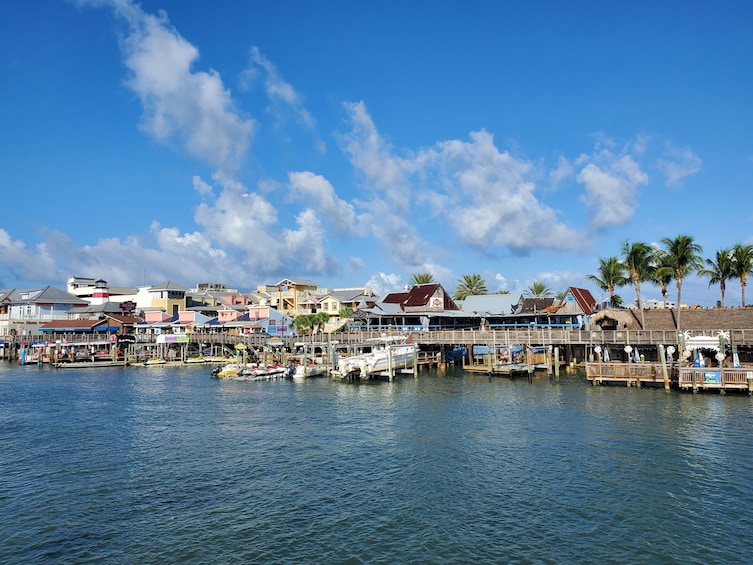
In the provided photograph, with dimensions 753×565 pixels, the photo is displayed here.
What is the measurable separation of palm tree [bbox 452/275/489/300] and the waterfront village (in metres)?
19.8

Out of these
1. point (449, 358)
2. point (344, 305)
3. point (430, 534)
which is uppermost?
point (344, 305)

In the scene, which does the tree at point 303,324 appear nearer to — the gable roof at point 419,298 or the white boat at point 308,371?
the gable roof at point 419,298

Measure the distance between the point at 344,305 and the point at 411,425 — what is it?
6096 centimetres

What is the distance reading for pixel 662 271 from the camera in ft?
202

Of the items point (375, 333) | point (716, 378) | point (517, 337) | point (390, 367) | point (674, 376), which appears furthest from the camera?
point (375, 333)

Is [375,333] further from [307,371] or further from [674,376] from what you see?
[674,376]

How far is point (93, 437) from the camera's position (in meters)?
33.2

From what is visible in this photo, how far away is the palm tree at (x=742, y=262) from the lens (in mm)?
63062

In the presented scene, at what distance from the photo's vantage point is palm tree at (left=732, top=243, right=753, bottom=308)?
63.1 m

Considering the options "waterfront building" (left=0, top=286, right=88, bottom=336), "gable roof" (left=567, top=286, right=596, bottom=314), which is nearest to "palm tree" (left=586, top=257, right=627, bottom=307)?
"gable roof" (left=567, top=286, right=596, bottom=314)

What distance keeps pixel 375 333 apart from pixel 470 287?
4874 cm

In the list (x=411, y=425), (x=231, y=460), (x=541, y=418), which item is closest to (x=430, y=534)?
(x=231, y=460)

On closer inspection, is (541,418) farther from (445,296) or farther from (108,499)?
(445,296)

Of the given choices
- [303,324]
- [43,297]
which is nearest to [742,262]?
[303,324]
